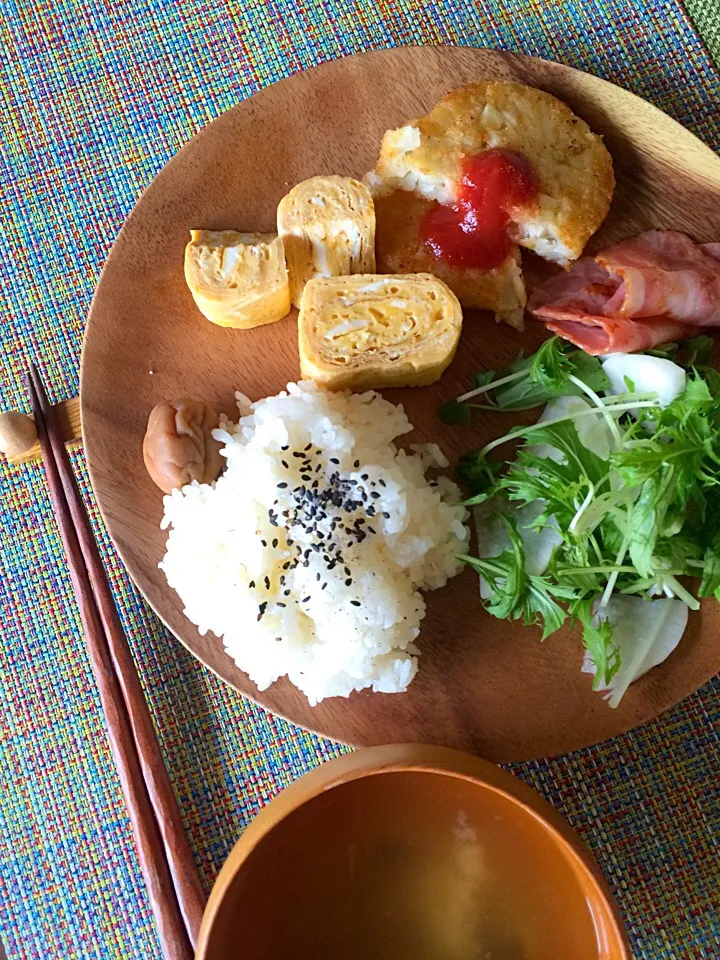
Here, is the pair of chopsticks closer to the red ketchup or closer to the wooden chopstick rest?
the wooden chopstick rest

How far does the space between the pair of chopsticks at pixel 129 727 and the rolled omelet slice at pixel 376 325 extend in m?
0.77

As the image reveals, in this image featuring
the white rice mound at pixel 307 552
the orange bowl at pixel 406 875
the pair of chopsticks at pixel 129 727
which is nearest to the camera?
the orange bowl at pixel 406 875

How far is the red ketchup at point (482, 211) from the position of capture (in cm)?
221

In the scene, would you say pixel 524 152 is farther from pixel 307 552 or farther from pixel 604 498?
pixel 307 552

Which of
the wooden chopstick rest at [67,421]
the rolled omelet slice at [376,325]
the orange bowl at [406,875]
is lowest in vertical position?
the orange bowl at [406,875]

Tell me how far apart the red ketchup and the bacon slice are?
7.2 inches

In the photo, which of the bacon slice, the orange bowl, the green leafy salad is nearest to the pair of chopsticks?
the orange bowl

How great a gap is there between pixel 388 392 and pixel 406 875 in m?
1.19

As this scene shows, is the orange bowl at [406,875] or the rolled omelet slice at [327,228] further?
the rolled omelet slice at [327,228]

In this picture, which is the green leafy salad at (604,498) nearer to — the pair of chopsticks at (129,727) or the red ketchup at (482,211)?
the red ketchup at (482,211)

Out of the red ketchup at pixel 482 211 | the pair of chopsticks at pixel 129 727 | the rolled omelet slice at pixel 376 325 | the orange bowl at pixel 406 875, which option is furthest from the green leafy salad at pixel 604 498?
the pair of chopsticks at pixel 129 727

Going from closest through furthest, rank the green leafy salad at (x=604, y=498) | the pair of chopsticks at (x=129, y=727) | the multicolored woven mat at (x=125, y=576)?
1. the green leafy salad at (x=604, y=498)
2. the pair of chopsticks at (x=129, y=727)
3. the multicolored woven mat at (x=125, y=576)

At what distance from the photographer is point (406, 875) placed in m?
1.88

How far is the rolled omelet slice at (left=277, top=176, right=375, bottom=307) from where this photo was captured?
2180 mm
